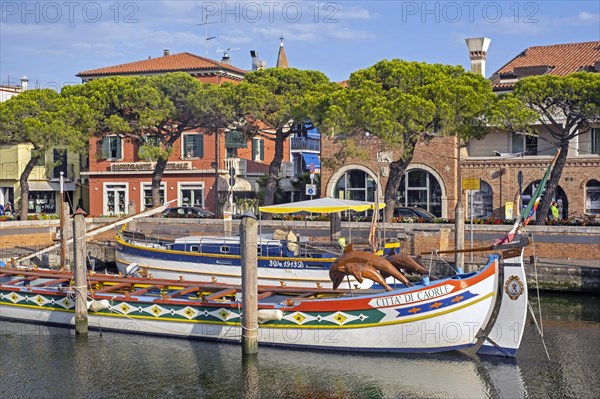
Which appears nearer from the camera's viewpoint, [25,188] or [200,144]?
[25,188]

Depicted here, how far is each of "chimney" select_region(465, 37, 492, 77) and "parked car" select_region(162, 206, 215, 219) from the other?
18.4 m

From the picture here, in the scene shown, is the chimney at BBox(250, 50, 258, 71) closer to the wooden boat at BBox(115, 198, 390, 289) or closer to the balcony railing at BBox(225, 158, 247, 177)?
the balcony railing at BBox(225, 158, 247, 177)

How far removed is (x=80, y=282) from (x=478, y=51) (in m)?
33.2

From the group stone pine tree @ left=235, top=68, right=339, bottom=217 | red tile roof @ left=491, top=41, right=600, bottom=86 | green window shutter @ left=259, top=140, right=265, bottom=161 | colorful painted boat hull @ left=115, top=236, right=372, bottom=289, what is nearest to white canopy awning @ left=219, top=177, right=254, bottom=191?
green window shutter @ left=259, top=140, right=265, bottom=161

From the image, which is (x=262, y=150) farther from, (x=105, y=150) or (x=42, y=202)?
(x=42, y=202)

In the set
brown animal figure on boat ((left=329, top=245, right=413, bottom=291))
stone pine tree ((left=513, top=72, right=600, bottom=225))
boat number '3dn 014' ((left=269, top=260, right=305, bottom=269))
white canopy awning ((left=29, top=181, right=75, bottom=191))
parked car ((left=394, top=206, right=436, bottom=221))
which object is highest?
stone pine tree ((left=513, top=72, right=600, bottom=225))

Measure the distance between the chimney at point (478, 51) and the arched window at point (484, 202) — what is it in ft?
25.6

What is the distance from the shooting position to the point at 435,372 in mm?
21797

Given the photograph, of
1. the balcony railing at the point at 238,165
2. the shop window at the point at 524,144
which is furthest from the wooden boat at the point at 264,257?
the balcony railing at the point at 238,165

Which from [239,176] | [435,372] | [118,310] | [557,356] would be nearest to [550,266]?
[557,356]

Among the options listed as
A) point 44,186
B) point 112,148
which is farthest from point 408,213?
point 44,186

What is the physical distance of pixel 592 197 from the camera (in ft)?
151

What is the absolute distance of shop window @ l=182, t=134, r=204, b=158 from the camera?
57562mm

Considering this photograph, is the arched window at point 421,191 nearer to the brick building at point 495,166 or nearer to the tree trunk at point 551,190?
the brick building at point 495,166
